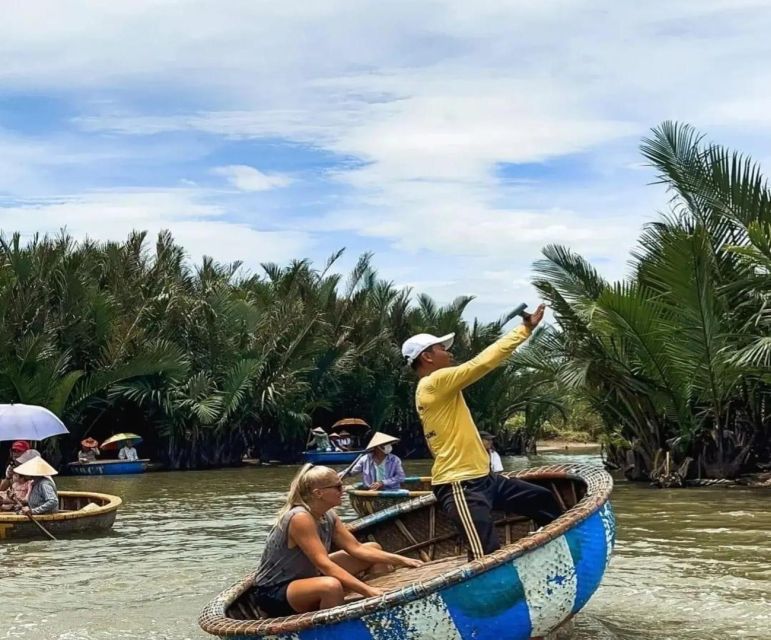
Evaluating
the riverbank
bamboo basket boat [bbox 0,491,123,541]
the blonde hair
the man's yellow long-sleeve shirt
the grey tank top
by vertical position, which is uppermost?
the man's yellow long-sleeve shirt

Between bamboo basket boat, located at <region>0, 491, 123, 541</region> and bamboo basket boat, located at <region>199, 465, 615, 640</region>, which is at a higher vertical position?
bamboo basket boat, located at <region>199, 465, 615, 640</region>

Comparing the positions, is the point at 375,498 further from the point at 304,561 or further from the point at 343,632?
the point at 343,632

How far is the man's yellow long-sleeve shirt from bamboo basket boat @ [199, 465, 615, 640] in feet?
2.11

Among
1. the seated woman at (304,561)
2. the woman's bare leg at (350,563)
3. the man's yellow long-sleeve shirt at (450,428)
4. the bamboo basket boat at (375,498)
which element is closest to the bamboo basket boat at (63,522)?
the bamboo basket boat at (375,498)

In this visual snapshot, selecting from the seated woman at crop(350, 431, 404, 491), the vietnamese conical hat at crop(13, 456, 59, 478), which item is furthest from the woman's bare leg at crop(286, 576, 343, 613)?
the vietnamese conical hat at crop(13, 456, 59, 478)

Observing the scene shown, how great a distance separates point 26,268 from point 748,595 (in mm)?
21553

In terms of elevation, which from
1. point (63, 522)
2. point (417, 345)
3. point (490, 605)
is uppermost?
point (417, 345)

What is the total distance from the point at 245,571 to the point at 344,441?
21594 millimetres

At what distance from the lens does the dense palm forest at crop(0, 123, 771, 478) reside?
56.3ft

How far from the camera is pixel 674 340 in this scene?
56.2 feet

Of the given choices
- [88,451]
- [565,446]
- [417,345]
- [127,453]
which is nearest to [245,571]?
[417,345]

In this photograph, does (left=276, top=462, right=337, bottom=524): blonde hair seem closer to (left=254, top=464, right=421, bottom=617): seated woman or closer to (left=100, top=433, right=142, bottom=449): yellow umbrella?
(left=254, top=464, right=421, bottom=617): seated woman

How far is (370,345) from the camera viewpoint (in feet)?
110

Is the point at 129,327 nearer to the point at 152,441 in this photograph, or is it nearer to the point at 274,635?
the point at 152,441
